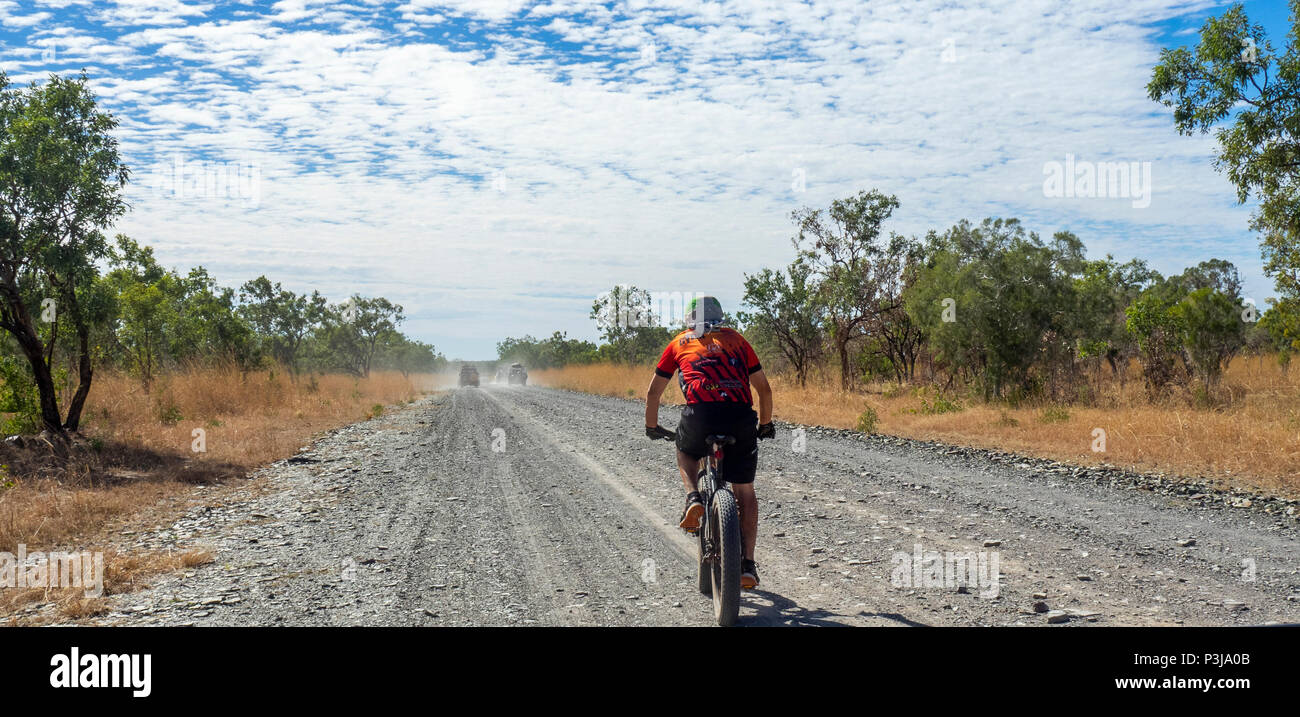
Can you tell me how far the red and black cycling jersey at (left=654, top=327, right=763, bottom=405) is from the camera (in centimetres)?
513

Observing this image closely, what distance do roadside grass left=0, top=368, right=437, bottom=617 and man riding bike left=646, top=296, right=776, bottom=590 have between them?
4.08 meters

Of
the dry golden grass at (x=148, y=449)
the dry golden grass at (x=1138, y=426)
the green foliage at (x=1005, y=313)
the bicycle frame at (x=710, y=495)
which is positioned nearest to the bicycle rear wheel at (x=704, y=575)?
the bicycle frame at (x=710, y=495)

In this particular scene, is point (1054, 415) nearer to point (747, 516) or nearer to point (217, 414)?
point (747, 516)

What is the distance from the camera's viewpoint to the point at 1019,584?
555 centimetres

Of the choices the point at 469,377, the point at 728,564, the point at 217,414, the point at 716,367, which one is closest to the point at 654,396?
the point at 716,367

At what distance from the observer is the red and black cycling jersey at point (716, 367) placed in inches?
202

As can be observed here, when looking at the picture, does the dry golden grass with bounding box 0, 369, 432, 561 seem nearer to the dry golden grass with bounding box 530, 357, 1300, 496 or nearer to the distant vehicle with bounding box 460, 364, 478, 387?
the dry golden grass with bounding box 530, 357, 1300, 496

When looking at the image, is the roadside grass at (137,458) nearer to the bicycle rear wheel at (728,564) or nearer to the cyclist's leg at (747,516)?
the bicycle rear wheel at (728,564)

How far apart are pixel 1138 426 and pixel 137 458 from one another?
52.1ft

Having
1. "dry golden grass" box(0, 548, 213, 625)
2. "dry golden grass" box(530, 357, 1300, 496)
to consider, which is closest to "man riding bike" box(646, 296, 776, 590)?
"dry golden grass" box(0, 548, 213, 625)

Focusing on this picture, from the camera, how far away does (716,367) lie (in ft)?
17.0

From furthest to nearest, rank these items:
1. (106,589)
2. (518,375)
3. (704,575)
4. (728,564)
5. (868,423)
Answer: (518,375) → (868,423) → (106,589) → (704,575) → (728,564)
